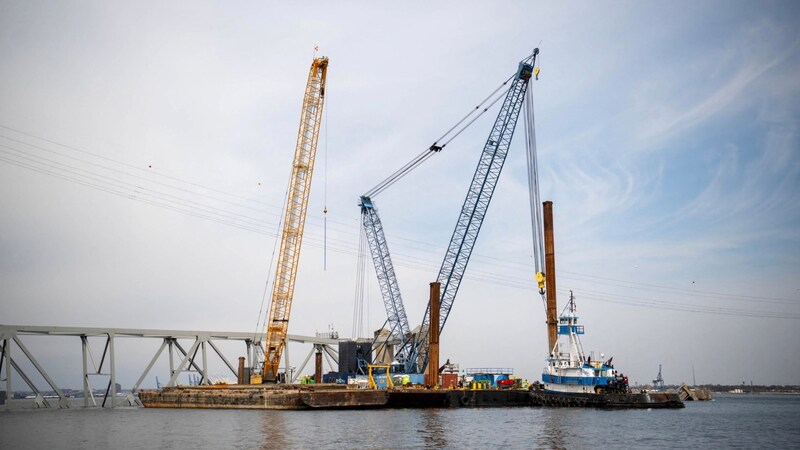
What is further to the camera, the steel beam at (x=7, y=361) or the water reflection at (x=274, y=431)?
the steel beam at (x=7, y=361)

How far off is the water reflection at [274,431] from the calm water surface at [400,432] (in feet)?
0.20

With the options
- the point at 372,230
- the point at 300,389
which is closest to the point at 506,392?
the point at 300,389

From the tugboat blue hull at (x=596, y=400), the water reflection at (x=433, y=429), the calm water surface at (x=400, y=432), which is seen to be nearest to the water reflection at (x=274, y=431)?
the calm water surface at (x=400, y=432)

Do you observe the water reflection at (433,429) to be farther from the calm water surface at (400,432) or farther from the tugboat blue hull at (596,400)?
the tugboat blue hull at (596,400)

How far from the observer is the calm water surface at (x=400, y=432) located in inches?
1468

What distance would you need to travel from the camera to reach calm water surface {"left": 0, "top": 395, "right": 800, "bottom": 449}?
37281mm

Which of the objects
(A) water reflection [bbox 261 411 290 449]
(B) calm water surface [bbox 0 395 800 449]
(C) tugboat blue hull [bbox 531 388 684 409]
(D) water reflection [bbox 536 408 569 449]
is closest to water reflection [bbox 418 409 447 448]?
(B) calm water surface [bbox 0 395 800 449]

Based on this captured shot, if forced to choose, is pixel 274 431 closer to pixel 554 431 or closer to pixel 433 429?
pixel 433 429

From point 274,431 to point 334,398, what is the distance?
22126 millimetres

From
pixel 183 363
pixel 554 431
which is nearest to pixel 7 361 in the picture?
pixel 183 363

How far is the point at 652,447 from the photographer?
3622 cm

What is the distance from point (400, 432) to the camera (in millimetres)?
41781

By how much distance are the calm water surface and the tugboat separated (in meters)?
4.17

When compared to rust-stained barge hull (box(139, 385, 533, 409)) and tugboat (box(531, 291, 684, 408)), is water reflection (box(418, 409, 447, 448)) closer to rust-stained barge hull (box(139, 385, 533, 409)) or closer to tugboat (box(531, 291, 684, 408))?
rust-stained barge hull (box(139, 385, 533, 409))
